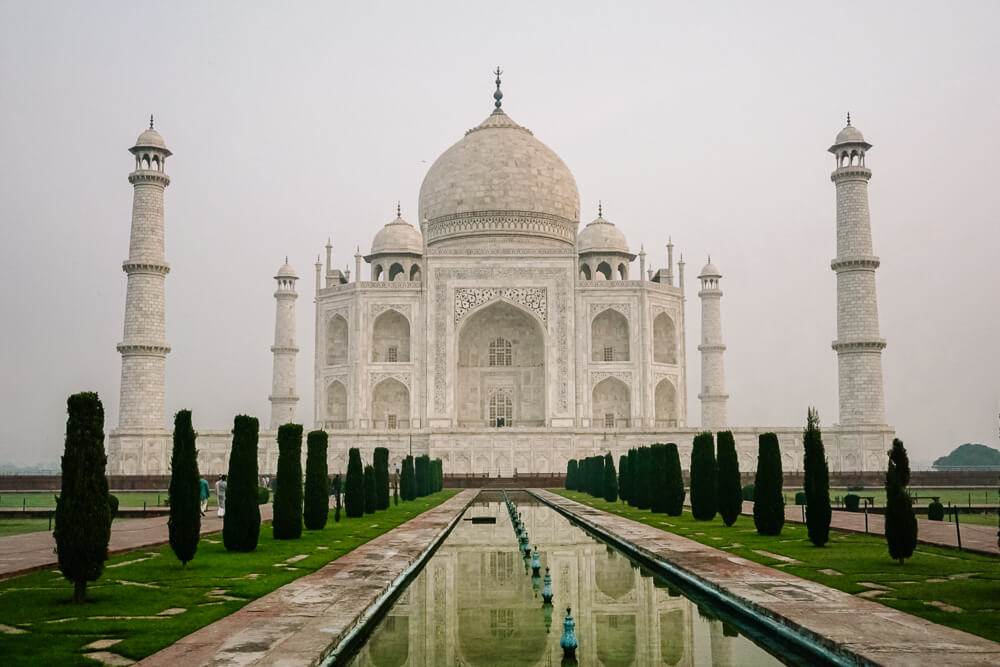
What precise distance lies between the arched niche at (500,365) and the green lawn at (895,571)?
2241cm

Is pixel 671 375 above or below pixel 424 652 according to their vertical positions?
above

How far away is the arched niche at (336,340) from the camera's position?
35312 mm

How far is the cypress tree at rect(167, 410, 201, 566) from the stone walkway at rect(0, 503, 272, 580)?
1.23m

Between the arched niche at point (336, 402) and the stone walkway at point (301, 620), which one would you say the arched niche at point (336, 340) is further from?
the stone walkway at point (301, 620)

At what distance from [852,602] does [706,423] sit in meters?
31.2

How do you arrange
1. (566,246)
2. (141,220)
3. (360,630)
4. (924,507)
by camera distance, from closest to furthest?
(360,630) < (924,507) < (141,220) < (566,246)

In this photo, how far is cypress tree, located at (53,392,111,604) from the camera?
6586 mm

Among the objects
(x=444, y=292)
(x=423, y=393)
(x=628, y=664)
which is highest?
(x=444, y=292)

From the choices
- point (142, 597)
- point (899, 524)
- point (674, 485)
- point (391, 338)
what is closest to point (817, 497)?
point (899, 524)

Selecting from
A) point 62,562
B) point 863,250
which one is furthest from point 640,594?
point 863,250

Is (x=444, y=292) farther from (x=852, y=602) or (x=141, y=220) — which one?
(x=852, y=602)

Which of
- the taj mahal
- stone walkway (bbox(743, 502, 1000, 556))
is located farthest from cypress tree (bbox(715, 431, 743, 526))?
the taj mahal

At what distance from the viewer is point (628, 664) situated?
5059 millimetres

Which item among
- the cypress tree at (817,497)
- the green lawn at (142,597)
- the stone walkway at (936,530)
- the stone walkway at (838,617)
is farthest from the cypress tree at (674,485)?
the green lawn at (142,597)
